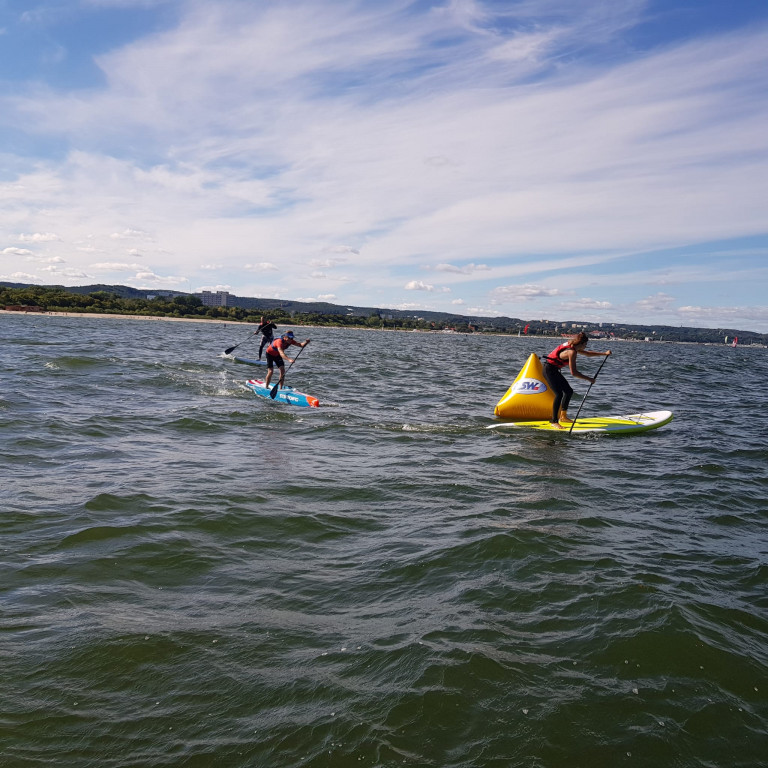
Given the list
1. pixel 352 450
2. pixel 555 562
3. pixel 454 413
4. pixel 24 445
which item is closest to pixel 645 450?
pixel 454 413

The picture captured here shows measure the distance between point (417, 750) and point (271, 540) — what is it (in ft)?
11.5

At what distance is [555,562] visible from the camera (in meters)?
6.34

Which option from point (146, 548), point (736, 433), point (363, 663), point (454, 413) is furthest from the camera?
point (454, 413)

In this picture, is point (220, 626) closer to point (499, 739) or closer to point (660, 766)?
point (499, 739)

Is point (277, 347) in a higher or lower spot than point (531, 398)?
higher

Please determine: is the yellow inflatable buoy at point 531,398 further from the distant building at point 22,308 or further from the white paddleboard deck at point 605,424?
the distant building at point 22,308

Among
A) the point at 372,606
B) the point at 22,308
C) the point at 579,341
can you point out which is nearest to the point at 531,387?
the point at 579,341

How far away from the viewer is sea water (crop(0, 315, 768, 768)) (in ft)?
12.0

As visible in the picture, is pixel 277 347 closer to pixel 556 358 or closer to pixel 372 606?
pixel 556 358

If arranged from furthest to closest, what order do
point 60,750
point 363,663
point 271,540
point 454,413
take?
point 454,413 < point 271,540 < point 363,663 < point 60,750

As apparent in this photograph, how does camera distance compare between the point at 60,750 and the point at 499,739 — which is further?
the point at 499,739

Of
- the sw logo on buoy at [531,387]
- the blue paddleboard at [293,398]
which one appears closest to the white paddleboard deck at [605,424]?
the sw logo on buoy at [531,387]

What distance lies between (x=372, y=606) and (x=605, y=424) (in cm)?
1120

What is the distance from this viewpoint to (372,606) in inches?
206
